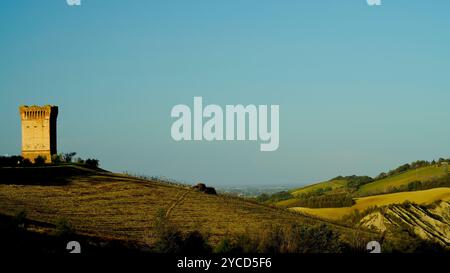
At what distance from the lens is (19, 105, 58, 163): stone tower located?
7519 centimetres

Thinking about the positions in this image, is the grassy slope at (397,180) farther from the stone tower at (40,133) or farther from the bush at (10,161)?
the bush at (10,161)

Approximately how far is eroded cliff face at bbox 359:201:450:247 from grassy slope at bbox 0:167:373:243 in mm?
12843

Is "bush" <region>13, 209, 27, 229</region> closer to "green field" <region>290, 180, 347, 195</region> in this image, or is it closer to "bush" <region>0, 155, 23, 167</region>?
"bush" <region>0, 155, 23, 167</region>

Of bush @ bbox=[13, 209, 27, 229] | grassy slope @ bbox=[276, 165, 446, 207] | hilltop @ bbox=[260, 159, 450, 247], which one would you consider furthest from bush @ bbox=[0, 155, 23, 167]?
grassy slope @ bbox=[276, 165, 446, 207]

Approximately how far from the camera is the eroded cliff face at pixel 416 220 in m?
74.9

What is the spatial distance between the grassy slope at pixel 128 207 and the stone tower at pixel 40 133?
544 cm

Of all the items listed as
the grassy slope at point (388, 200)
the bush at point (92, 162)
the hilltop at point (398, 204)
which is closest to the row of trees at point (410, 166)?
the hilltop at point (398, 204)

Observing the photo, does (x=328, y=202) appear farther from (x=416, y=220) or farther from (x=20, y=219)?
(x=20, y=219)

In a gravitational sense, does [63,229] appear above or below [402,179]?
below

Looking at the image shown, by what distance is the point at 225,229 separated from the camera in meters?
54.4

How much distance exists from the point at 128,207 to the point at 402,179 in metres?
86.0

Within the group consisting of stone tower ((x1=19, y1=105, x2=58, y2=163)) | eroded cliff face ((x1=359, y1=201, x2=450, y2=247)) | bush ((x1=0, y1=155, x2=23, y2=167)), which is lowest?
eroded cliff face ((x1=359, y1=201, x2=450, y2=247))

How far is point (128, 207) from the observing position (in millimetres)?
58906

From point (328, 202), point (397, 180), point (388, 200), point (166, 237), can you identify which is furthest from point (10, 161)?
point (397, 180)
